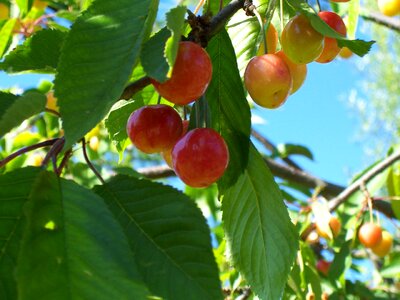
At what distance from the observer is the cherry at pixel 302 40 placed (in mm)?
979

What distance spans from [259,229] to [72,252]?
0.39 meters

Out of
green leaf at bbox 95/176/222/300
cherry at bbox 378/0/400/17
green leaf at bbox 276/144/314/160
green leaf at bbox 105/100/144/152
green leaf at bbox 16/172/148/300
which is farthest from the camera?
green leaf at bbox 276/144/314/160

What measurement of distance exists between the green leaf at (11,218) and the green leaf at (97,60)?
0.13 metres

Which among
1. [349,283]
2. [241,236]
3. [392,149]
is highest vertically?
[241,236]

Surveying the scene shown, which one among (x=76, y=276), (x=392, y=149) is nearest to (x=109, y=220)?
(x=76, y=276)

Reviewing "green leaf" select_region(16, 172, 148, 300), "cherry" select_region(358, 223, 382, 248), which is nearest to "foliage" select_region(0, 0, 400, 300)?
"green leaf" select_region(16, 172, 148, 300)

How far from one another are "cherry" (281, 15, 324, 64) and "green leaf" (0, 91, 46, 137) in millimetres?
397

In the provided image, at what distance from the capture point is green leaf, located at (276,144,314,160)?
2.50 metres

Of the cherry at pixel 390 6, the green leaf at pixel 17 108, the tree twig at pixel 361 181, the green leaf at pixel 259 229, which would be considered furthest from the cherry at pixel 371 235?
the green leaf at pixel 17 108

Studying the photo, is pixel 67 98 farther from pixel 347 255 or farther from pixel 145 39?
pixel 347 255

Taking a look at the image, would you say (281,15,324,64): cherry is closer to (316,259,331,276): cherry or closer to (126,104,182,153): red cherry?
(126,104,182,153): red cherry

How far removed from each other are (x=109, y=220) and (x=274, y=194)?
0.34 meters

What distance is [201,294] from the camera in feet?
2.59

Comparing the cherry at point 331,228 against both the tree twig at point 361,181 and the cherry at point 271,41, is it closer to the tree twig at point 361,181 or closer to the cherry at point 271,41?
the tree twig at point 361,181
